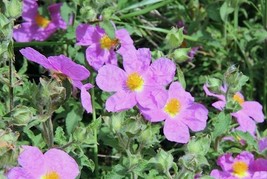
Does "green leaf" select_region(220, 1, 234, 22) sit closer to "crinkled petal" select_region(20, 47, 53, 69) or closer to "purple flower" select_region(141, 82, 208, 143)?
"purple flower" select_region(141, 82, 208, 143)

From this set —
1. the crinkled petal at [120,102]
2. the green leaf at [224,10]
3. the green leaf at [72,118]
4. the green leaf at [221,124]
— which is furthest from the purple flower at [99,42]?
the green leaf at [224,10]

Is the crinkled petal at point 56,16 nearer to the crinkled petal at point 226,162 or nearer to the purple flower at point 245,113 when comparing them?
the purple flower at point 245,113

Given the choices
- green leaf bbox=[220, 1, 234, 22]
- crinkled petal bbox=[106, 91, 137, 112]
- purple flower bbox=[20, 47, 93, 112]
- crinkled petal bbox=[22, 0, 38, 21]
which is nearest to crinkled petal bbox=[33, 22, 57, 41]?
crinkled petal bbox=[22, 0, 38, 21]

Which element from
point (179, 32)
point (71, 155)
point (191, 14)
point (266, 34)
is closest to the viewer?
point (71, 155)

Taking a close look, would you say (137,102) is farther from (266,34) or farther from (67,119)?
(266,34)

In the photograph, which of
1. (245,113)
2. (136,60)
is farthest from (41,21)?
(245,113)

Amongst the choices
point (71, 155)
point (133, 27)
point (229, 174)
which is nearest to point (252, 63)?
point (133, 27)

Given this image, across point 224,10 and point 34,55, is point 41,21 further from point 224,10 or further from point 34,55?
point 34,55
